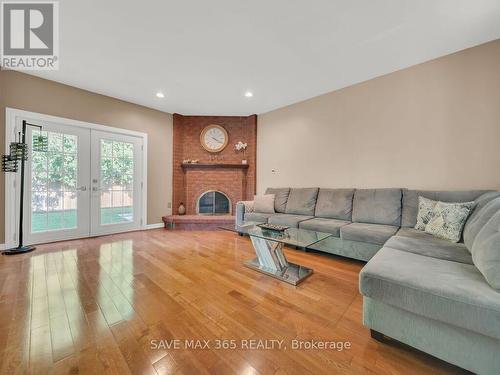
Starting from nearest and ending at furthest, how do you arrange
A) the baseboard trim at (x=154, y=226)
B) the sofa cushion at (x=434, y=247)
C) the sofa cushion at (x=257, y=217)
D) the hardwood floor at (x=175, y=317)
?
the hardwood floor at (x=175, y=317) → the sofa cushion at (x=434, y=247) → the sofa cushion at (x=257, y=217) → the baseboard trim at (x=154, y=226)

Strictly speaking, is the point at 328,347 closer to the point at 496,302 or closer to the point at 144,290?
the point at 496,302

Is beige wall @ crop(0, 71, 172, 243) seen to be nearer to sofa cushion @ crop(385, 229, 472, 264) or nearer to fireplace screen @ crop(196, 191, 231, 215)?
fireplace screen @ crop(196, 191, 231, 215)

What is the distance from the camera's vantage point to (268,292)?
182 cm

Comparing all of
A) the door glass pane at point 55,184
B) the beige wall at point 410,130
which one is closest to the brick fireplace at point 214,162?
the beige wall at point 410,130

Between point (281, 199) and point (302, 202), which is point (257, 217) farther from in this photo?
point (302, 202)

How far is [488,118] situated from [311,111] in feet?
7.49

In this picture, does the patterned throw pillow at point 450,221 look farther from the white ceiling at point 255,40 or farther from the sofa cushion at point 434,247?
the white ceiling at point 255,40

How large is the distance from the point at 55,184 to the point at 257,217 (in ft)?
10.9

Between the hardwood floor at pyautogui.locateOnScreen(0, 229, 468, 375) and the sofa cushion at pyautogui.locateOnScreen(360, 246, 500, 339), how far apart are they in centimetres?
33

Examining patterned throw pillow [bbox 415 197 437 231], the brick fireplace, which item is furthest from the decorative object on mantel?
patterned throw pillow [bbox 415 197 437 231]

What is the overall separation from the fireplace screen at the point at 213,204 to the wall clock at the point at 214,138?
1059 mm

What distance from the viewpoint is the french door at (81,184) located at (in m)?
3.11

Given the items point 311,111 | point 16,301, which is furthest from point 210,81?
point 16,301

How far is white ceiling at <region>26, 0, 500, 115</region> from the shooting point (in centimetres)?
186
